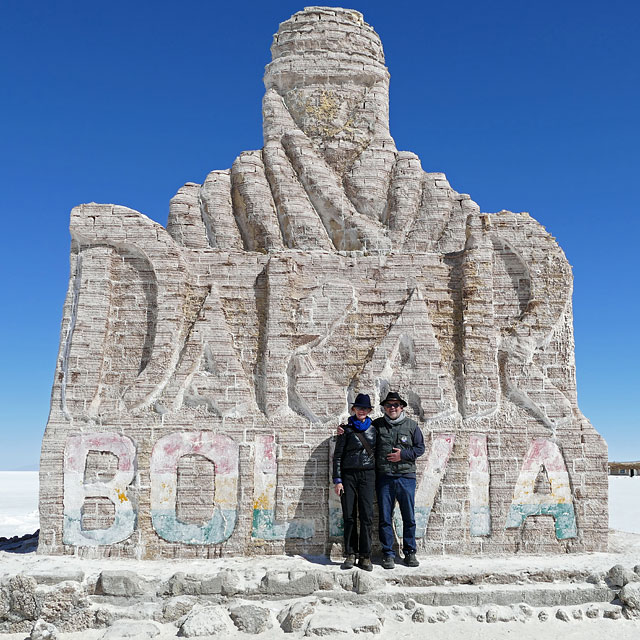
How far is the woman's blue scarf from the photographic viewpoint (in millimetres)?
7539

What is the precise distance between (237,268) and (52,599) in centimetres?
448

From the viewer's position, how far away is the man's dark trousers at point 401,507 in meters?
7.43

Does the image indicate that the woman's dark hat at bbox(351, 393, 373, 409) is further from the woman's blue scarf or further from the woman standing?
the woman's blue scarf

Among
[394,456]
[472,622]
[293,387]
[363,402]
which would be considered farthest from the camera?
[293,387]

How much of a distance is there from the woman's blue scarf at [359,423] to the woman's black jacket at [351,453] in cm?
3

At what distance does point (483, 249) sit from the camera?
891 cm

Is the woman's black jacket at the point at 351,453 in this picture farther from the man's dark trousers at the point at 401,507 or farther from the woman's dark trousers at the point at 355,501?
the man's dark trousers at the point at 401,507

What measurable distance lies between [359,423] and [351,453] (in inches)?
14.0

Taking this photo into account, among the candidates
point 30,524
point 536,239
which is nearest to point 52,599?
point 536,239

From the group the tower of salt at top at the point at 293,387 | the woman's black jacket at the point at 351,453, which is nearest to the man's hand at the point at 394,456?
the woman's black jacket at the point at 351,453

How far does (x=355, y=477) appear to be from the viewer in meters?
7.47

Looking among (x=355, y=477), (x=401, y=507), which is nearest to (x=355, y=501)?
(x=355, y=477)

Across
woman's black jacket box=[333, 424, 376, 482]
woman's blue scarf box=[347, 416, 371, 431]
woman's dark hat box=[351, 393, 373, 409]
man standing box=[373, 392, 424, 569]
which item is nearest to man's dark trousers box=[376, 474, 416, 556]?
man standing box=[373, 392, 424, 569]

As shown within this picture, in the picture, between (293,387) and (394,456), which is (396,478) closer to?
(394,456)
